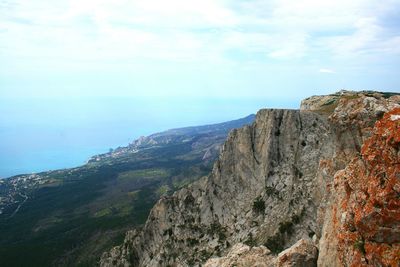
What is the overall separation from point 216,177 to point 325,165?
2902 cm

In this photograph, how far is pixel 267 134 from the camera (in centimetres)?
4816

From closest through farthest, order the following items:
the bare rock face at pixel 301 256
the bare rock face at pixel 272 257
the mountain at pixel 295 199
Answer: the mountain at pixel 295 199
the bare rock face at pixel 301 256
the bare rock face at pixel 272 257

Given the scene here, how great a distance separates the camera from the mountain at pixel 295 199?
14.5m

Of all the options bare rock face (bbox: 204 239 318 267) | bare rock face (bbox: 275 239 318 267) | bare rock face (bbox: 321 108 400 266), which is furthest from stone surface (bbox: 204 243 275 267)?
bare rock face (bbox: 321 108 400 266)

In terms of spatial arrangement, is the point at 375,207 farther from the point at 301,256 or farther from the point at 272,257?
the point at 272,257

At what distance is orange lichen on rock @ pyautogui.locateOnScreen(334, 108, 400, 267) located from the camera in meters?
13.6

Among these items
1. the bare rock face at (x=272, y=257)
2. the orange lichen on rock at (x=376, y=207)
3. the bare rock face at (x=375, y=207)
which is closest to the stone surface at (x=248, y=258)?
the bare rock face at (x=272, y=257)

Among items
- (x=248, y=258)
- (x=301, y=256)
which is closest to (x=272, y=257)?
(x=248, y=258)

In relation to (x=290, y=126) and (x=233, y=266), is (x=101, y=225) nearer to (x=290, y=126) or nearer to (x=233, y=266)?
(x=290, y=126)

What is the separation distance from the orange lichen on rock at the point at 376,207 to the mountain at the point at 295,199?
0.12ft

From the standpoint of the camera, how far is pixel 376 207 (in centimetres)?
1404

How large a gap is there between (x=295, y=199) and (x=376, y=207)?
2588cm

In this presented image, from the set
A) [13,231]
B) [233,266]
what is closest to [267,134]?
[233,266]

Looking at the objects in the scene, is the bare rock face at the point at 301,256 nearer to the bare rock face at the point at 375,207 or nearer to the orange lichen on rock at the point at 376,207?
the bare rock face at the point at 375,207
